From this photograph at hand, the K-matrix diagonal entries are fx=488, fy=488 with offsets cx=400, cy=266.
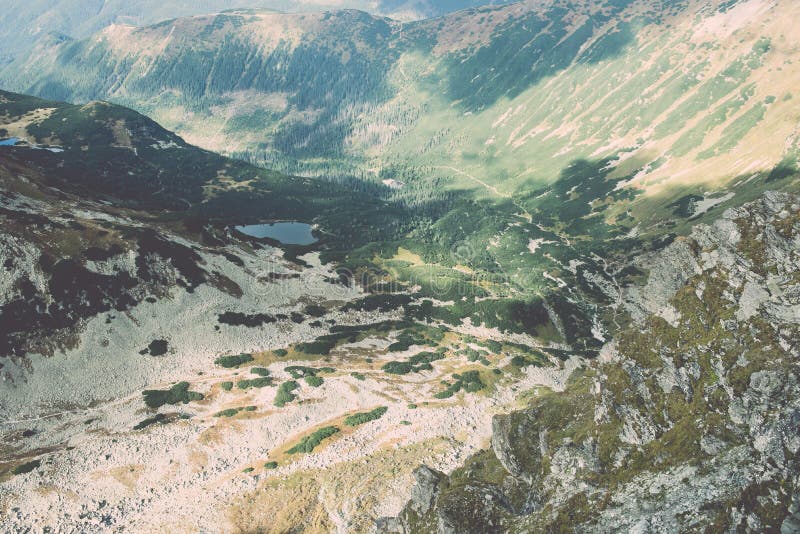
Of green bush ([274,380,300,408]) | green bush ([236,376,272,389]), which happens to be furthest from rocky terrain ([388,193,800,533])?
green bush ([236,376,272,389])

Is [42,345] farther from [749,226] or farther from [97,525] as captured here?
[749,226]

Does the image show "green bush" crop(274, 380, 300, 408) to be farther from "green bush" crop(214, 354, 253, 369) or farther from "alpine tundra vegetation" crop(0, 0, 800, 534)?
"green bush" crop(214, 354, 253, 369)

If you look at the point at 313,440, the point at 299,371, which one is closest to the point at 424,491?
the point at 313,440

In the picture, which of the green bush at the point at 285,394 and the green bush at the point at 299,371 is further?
the green bush at the point at 299,371

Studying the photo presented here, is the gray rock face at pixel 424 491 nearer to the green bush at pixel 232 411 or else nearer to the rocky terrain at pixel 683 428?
the rocky terrain at pixel 683 428

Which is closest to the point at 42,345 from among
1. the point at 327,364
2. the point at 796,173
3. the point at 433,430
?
the point at 327,364

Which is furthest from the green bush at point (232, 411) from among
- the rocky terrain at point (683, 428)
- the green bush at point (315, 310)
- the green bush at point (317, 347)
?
the green bush at point (315, 310)
